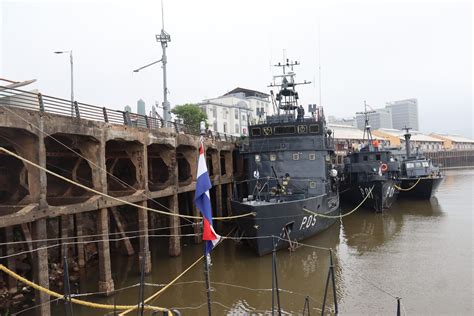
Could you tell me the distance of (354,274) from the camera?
1548cm

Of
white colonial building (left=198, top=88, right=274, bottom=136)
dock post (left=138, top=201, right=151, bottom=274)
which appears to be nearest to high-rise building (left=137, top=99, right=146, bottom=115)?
dock post (left=138, top=201, right=151, bottom=274)

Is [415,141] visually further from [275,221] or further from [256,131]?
[275,221]

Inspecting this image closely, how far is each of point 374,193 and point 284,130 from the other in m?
11.2

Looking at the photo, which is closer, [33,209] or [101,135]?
[33,209]

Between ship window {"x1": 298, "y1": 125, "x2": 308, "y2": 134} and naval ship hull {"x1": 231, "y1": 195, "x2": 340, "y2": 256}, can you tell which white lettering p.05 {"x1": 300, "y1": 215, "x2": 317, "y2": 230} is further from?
ship window {"x1": 298, "y1": 125, "x2": 308, "y2": 134}

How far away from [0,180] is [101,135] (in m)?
4.88

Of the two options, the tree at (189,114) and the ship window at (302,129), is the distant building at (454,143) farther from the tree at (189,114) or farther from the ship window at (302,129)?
the ship window at (302,129)

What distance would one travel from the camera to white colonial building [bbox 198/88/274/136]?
64375 millimetres

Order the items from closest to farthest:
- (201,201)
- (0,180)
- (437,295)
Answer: (201,201)
(437,295)
(0,180)

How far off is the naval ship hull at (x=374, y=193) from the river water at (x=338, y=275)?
555 cm

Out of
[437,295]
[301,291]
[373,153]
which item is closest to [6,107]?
[301,291]

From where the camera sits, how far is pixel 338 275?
15453 millimetres

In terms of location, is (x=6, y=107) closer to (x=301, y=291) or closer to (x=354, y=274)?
(x=301, y=291)

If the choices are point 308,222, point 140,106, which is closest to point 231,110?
point 140,106
